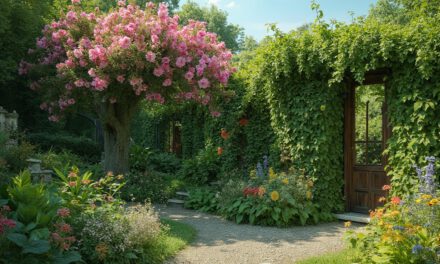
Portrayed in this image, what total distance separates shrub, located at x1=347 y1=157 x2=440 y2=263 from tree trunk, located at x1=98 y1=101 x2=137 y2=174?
673cm

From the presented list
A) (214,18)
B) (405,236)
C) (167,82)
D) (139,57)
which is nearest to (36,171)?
(139,57)

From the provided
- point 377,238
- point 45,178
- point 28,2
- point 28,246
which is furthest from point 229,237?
point 28,2

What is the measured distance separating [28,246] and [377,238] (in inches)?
146

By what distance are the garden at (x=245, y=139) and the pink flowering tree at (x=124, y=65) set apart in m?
0.04

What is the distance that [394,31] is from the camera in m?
6.71

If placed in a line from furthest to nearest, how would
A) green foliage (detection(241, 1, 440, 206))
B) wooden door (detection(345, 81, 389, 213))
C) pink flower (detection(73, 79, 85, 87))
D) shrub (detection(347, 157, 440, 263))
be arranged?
pink flower (detection(73, 79, 85, 87)) < wooden door (detection(345, 81, 389, 213)) < green foliage (detection(241, 1, 440, 206)) < shrub (detection(347, 157, 440, 263))

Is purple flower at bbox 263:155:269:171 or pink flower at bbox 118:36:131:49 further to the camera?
purple flower at bbox 263:155:269:171

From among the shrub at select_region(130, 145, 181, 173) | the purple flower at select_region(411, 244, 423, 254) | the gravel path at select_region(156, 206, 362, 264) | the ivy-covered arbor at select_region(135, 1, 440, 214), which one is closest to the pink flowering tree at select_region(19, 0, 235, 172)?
the ivy-covered arbor at select_region(135, 1, 440, 214)

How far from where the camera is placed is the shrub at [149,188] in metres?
9.51

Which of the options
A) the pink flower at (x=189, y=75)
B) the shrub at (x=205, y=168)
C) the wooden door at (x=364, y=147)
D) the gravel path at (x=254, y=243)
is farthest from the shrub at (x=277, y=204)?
the shrub at (x=205, y=168)

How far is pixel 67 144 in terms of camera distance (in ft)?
49.2

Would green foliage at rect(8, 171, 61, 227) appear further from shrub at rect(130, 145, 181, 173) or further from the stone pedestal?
shrub at rect(130, 145, 181, 173)

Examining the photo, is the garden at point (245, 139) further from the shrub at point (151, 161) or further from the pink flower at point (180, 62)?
the shrub at point (151, 161)

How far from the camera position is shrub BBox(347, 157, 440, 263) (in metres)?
4.16
